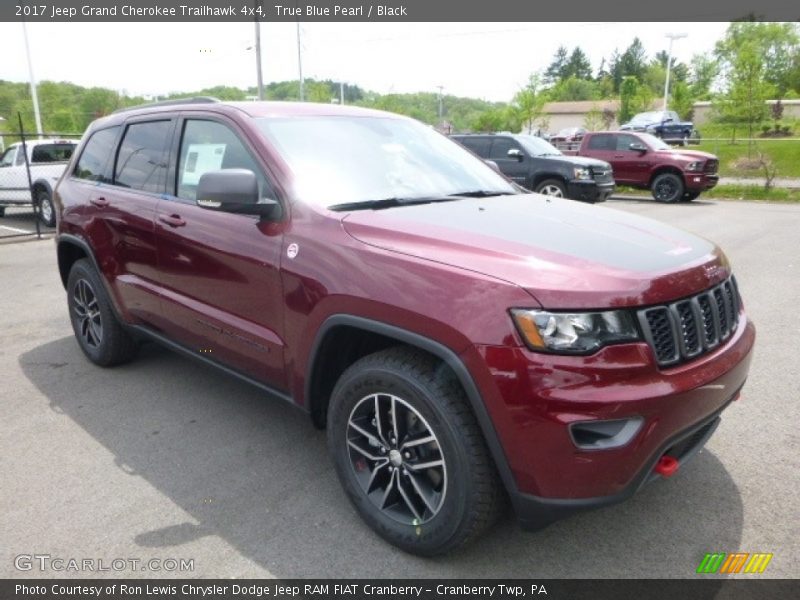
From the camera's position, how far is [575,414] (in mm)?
2047

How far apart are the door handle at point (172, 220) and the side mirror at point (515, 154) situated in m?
10.3

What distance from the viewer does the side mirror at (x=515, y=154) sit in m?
12.9

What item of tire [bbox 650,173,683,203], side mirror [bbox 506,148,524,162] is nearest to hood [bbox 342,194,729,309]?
side mirror [bbox 506,148,524,162]

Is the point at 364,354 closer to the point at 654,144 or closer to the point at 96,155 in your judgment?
the point at 96,155

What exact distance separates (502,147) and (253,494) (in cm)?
1237

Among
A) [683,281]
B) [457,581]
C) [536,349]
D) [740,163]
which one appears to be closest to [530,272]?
[536,349]

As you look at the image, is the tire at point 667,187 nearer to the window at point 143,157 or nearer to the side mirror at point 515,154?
the side mirror at point 515,154

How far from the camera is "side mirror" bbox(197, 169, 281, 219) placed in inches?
110

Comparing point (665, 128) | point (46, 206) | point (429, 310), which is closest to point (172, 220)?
point (429, 310)

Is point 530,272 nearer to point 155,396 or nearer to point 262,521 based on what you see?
point 262,521

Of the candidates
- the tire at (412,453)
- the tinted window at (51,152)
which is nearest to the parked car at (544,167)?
the tinted window at (51,152)

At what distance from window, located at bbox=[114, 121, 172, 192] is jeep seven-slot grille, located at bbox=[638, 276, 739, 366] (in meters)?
2.95

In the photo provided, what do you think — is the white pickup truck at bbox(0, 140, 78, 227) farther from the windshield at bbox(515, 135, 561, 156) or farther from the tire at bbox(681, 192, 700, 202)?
the tire at bbox(681, 192, 700, 202)

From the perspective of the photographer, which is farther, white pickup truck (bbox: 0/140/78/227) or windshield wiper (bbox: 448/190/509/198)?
white pickup truck (bbox: 0/140/78/227)
